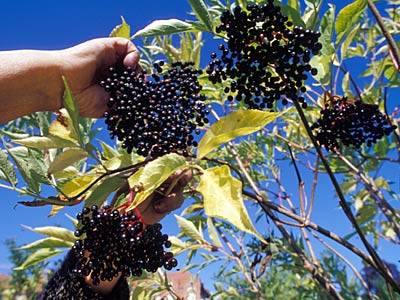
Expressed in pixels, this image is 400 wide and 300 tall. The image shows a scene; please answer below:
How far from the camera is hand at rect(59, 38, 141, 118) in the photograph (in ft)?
3.83

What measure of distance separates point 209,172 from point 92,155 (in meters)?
0.36

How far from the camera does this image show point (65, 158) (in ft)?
3.37

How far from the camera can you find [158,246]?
984mm

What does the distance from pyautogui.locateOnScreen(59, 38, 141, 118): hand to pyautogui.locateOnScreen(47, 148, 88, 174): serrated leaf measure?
A: 231 millimetres

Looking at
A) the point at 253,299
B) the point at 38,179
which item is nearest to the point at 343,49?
the point at 38,179

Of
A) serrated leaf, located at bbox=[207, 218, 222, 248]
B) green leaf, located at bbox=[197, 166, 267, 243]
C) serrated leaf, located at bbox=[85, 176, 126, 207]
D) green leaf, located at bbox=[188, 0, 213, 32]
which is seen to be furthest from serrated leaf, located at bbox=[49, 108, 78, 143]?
serrated leaf, located at bbox=[207, 218, 222, 248]

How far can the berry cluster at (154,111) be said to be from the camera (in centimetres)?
99

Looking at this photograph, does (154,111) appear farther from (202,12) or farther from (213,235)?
(213,235)

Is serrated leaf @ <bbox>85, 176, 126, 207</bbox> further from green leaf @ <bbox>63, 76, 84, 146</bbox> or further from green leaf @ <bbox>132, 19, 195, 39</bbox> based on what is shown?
green leaf @ <bbox>132, 19, 195, 39</bbox>

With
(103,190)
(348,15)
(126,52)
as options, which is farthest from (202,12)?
(103,190)

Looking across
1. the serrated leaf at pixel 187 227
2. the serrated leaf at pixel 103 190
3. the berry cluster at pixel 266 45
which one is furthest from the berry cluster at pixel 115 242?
the serrated leaf at pixel 187 227

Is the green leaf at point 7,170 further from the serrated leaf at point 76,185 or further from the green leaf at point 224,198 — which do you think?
the green leaf at point 224,198

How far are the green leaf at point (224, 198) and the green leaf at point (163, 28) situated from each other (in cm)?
50

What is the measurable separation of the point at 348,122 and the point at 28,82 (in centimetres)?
91
